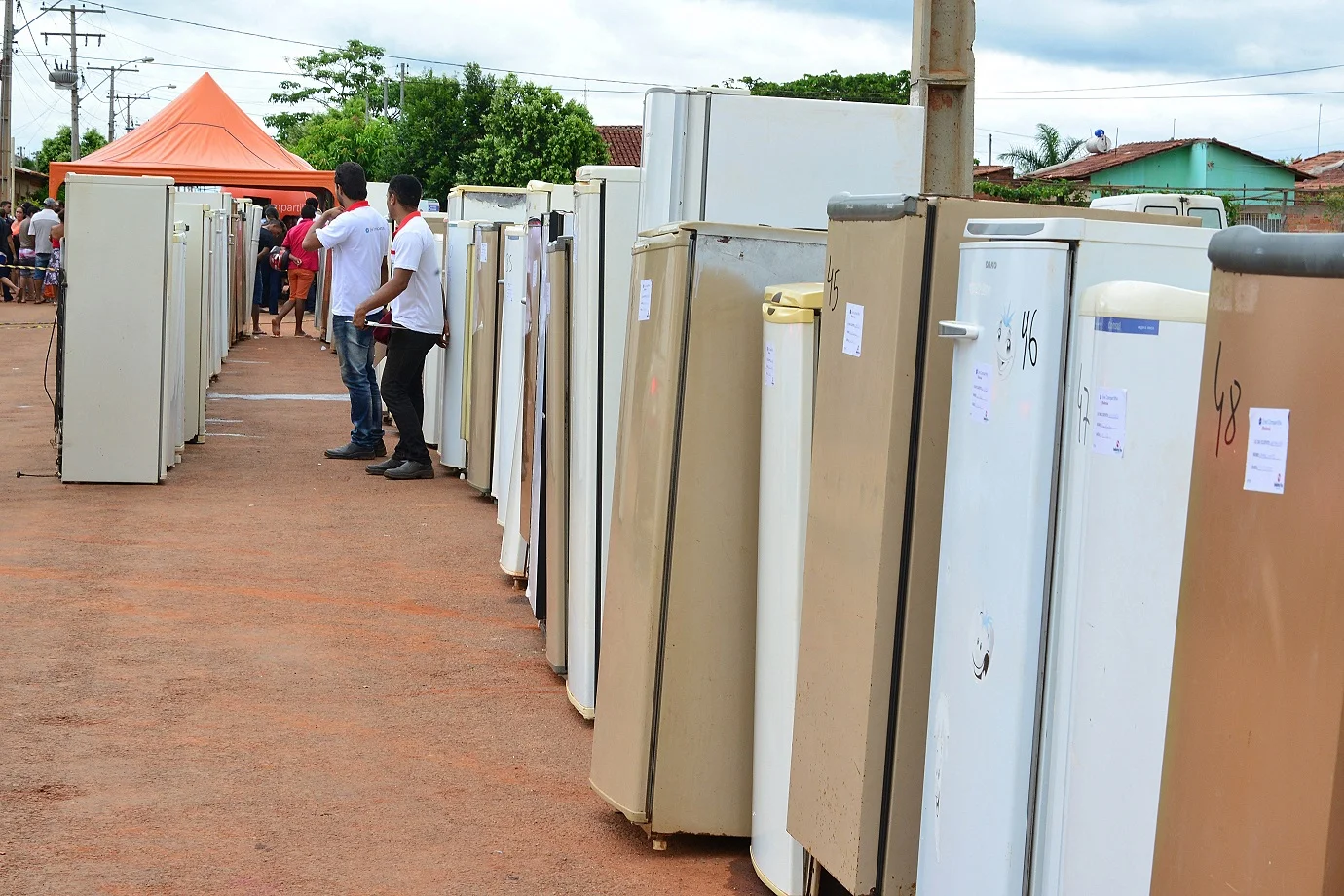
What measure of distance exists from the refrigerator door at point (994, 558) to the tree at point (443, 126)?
44340 millimetres

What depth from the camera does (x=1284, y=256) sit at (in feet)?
6.30

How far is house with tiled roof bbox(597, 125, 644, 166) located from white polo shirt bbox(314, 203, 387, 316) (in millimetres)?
58190

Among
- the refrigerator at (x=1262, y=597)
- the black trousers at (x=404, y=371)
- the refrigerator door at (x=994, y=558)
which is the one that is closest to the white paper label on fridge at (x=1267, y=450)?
the refrigerator at (x=1262, y=597)

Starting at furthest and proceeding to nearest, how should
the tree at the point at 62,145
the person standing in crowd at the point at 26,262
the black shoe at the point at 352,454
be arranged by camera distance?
1. the tree at the point at 62,145
2. the person standing in crowd at the point at 26,262
3. the black shoe at the point at 352,454

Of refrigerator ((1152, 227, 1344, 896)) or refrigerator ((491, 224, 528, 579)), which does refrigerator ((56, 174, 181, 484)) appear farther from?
refrigerator ((1152, 227, 1344, 896))

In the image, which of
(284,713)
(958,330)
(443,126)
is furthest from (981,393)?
(443,126)

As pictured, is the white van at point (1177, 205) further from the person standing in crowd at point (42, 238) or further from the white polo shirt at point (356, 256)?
the person standing in crowd at point (42, 238)

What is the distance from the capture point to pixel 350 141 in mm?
68438

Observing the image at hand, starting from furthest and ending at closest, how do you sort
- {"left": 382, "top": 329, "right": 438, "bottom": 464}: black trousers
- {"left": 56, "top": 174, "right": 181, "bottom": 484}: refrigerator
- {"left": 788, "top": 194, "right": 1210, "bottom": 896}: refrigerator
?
{"left": 382, "top": 329, "right": 438, "bottom": 464}: black trousers < {"left": 56, "top": 174, "right": 181, "bottom": 484}: refrigerator < {"left": 788, "top": 194, "right": 1210, "bottom": 896}: refrigerator

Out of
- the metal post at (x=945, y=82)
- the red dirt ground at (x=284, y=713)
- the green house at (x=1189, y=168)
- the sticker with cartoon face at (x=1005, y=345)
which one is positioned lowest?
the red dirt ground at (x=284, y=713)

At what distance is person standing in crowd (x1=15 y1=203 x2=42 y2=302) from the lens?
2991cm

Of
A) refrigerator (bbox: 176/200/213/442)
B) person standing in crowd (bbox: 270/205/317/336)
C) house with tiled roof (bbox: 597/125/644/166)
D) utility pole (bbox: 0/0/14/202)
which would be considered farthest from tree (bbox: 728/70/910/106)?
refrigerator (bbox: 176/200/213/442)

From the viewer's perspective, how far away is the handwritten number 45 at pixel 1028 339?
2699 millimetres

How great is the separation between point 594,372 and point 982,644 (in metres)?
2.47
